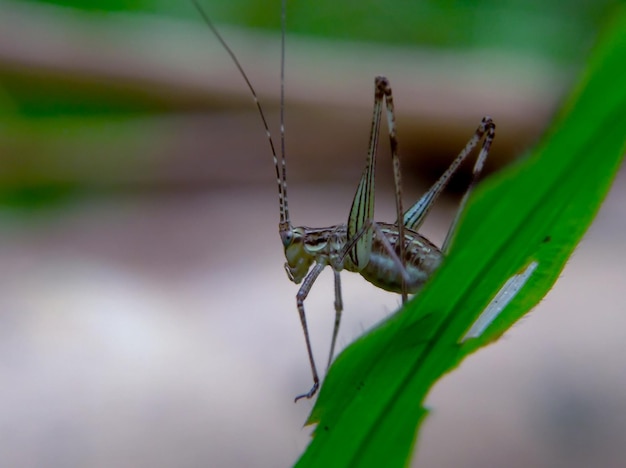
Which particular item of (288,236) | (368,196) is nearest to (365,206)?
(368,196)

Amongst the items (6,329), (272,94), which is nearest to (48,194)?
(272,94)

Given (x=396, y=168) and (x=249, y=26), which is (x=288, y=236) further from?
(x=249, y=26)

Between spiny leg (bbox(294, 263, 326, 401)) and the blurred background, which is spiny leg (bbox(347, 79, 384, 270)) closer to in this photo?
spiny leg (bbox(294, 263, 326, 401))

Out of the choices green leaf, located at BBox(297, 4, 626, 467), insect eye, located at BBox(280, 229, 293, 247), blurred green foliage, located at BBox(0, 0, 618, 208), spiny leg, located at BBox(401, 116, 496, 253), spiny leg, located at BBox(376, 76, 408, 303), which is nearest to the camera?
green leaf, located at BBox(297, 4, 626, 467)

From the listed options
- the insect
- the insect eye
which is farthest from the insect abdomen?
the insect eye

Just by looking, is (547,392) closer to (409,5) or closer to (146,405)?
(146,405)

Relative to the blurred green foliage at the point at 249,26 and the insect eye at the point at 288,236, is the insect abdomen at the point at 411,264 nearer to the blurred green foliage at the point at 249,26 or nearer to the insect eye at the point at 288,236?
the insect eye at the point at 288,236

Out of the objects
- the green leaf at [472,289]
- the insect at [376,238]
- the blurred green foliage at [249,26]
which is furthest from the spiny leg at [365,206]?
the blurred green foliage at [249,26]
